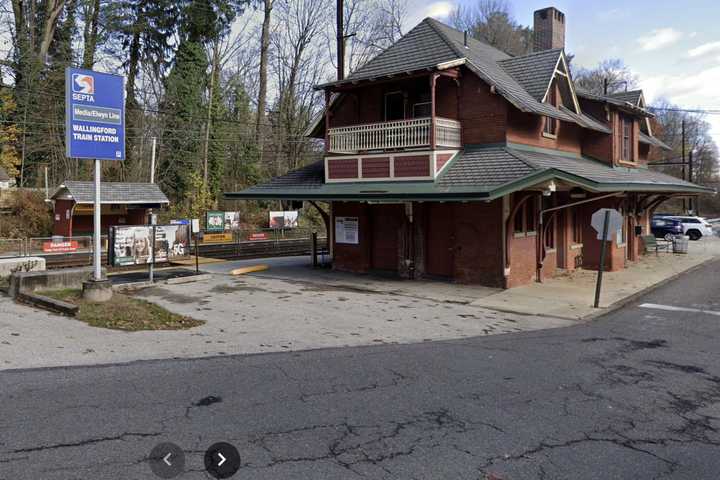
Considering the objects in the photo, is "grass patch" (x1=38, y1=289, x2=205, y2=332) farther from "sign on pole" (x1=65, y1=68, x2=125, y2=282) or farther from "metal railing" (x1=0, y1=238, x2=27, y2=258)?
"metal railing" (x1=0, y1=238, x2=27, y2=258)

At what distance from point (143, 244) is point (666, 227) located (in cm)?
3637

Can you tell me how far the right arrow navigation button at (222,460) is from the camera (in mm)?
4391

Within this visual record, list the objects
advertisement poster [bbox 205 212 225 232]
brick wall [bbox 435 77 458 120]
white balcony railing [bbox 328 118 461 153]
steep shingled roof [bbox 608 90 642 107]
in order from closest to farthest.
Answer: white balcony railing [bbox 328 118 461 153] < brick wall [bbox 435 77 458 120] < steep shingled roof [bbox 608 90 642 107] < advertisement poster [bbox 205 212 225 232]

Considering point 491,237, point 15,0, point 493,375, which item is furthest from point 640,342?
point 15,0

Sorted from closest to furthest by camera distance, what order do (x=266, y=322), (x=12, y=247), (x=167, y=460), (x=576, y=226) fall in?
(x=167, y=460) → (x=266, y=322) → (x=576, y=226) → (x=12, y=247)

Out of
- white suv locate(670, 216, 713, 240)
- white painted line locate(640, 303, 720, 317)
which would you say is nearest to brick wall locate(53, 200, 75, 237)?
white painted line locate(640, 303, 720, 317)

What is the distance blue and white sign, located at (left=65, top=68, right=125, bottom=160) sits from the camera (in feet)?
36.6

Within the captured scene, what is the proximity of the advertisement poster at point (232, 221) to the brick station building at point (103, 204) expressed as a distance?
4050 millimetres

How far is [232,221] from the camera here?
35.5m

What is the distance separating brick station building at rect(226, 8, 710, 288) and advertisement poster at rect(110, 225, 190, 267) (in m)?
4.07

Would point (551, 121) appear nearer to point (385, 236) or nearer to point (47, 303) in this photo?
point (385, 236)

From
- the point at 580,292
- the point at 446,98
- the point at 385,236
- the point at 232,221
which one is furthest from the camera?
the point at 232,221

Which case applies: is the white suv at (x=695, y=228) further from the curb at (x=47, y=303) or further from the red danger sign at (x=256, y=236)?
the curb at (x=47, y=303)

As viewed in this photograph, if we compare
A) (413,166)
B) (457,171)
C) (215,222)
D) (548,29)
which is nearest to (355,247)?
(413,166)
